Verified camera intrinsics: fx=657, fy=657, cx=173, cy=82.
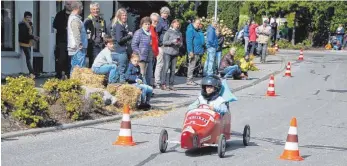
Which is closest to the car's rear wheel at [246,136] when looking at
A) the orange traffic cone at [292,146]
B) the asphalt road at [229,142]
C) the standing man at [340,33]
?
the asphalt road at [229,142]

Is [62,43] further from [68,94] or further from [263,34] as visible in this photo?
[263,34]

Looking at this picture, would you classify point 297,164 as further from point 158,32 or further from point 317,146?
point 158,32

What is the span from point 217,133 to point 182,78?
1170cm

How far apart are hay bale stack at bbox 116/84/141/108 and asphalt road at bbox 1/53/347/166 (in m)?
0.62

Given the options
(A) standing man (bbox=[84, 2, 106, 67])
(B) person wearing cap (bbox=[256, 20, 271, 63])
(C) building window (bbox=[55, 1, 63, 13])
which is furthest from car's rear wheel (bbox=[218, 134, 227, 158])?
(B) person wearing cap (bbox=[256, 20, 271, 63])

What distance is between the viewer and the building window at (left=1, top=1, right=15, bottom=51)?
59.5 feet

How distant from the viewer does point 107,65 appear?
47.3 feet

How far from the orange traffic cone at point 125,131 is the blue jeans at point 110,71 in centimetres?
412

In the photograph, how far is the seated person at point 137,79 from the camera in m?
14.0

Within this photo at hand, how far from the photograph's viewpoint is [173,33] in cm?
1742

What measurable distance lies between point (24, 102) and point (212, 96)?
125 inches

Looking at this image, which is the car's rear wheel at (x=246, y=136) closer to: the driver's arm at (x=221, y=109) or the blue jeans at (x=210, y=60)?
the driver's arm at (x=221, y=109)

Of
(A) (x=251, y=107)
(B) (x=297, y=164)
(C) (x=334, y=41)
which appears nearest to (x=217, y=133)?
(B) (x=297, y=164)

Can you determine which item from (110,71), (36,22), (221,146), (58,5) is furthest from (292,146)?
(58,5)
